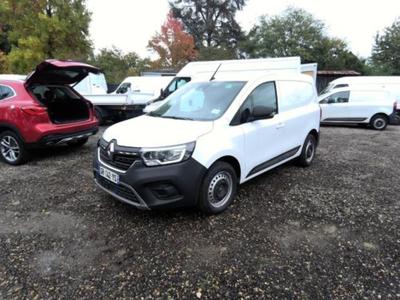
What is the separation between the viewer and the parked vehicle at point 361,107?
1079 centimetres

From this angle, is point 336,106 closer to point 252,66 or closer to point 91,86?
point 252,66

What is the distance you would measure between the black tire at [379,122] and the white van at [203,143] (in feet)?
26.2

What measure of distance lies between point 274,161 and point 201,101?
4.60 feet

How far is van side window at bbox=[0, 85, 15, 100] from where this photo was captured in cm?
505

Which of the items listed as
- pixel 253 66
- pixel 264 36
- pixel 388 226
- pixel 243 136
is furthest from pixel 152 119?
pixel 264 36

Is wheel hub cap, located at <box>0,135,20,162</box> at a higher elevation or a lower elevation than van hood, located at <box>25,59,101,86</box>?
lower

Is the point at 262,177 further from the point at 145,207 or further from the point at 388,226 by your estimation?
the point at 145,207

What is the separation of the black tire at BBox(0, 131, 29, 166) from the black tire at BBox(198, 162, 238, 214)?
3.80m

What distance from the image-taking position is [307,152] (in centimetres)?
518

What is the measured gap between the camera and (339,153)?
250 inches

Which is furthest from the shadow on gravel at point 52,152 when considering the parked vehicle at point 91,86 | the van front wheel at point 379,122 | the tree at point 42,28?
the van front wheel at point 379,122

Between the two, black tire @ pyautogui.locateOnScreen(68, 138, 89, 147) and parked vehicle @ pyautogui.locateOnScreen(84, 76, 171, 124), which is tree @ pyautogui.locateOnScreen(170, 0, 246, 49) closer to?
parked vehicle @ pyautogui.locateOnScreen(84, 76, 171, 124)

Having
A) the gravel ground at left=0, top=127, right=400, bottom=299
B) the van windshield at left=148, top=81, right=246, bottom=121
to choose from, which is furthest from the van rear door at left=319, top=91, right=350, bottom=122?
the van windshield at left=148, top=81, right=246, bottom=121

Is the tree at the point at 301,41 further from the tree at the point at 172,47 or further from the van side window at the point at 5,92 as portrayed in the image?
the van side window at the point at 5,92
